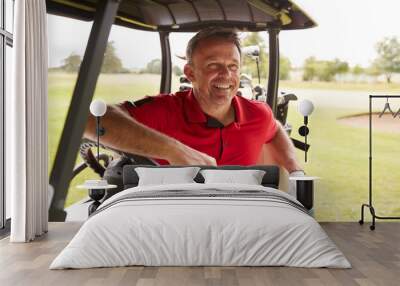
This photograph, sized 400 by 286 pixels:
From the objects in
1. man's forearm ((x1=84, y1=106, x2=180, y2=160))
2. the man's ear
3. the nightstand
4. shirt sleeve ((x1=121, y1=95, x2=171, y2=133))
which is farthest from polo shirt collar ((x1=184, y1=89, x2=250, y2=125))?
the nightstand

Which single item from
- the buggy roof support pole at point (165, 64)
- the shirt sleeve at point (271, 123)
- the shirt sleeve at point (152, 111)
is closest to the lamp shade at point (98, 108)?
the shirt sleeve at point (152, 111)

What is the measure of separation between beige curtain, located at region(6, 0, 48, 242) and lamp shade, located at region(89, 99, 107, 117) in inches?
31.3

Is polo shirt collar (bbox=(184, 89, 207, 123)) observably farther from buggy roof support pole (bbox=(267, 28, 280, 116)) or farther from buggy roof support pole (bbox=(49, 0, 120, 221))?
buggy roof support pole (bbox=(49, 0, 120, 221))

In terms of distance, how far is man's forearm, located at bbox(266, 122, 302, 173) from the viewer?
7.35 meters

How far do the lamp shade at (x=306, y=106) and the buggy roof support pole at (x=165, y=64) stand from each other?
1625mm

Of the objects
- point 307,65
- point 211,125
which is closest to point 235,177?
point 211,125

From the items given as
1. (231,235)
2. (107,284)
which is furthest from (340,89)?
(107,284)

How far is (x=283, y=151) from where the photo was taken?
7.39 m

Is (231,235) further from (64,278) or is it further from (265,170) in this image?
(265,170)

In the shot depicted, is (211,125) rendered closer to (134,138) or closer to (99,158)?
(134,138)

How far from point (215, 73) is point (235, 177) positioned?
139 centimetres

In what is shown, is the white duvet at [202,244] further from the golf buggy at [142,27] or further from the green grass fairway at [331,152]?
the green grass fairway at [331,152]

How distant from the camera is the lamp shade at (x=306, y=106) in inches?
283

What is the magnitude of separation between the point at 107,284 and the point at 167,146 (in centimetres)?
330
